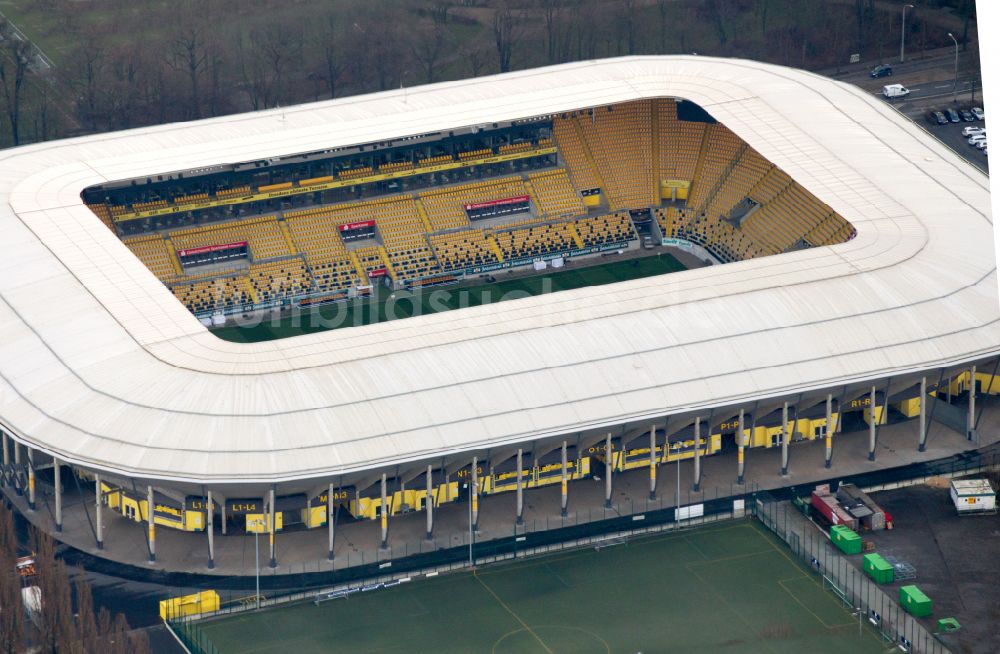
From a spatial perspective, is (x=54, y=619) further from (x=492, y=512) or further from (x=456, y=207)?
(x=456, y=207)

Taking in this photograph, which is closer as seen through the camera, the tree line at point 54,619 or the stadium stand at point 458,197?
the tree line at point 54,619

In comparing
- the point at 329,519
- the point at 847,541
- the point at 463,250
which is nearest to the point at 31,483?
the point at 329,519

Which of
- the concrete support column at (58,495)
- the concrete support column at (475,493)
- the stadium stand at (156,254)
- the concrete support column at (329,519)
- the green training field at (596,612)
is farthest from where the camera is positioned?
the stadium stand at (156,254)

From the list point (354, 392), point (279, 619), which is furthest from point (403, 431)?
point (279, 619)

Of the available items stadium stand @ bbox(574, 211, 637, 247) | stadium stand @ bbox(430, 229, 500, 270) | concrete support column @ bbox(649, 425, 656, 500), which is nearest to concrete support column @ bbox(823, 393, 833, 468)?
concrete support column @ bbox(649, 425, 656, 500)

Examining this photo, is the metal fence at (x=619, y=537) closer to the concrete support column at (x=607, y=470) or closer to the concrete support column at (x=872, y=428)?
the concrete support column at (x=607, y=470)

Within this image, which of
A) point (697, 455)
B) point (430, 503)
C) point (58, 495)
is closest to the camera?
point (430, 503)

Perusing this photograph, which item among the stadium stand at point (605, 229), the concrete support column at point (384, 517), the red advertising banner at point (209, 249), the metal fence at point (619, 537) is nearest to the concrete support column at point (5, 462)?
the metal fence at point (619, 537)
